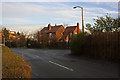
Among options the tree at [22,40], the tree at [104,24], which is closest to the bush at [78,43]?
the tree at [104,24]

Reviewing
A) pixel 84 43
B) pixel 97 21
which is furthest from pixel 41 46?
pixel 84 43

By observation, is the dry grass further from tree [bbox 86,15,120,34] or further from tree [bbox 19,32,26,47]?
tree [bbox 19,32,26,47]

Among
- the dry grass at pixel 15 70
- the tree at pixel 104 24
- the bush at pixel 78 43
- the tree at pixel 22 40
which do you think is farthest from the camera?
the tree at pixel 22 40

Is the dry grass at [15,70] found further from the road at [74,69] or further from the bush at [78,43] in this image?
the bush at [78,43]

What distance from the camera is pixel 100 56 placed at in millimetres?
13820

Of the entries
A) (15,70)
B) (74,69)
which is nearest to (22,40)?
(74,69)

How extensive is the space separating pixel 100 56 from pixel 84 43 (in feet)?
12.1

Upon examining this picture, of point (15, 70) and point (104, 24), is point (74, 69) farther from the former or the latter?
point (104, 24)

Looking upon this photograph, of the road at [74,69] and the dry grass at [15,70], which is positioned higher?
the dry grass at [15,70]

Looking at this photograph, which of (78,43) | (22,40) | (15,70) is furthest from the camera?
(22,40)

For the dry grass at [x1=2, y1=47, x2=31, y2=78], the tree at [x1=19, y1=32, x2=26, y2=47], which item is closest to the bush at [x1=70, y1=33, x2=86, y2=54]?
the dry grass at [x1=2, y1=47, x2=31, y2=78]

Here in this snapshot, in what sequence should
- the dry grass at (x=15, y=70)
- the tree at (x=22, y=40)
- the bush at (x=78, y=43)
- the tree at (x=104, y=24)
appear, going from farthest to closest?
the tree at (x=22, y=40) < the tree at (x=104, y=24) < the bush at (x=78, y=43) < the dry grass at (x=15, y=70)

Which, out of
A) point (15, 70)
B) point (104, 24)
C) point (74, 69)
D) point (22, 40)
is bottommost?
point (74, 69)

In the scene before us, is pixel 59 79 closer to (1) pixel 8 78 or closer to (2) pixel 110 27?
(1) pixel 8 78
